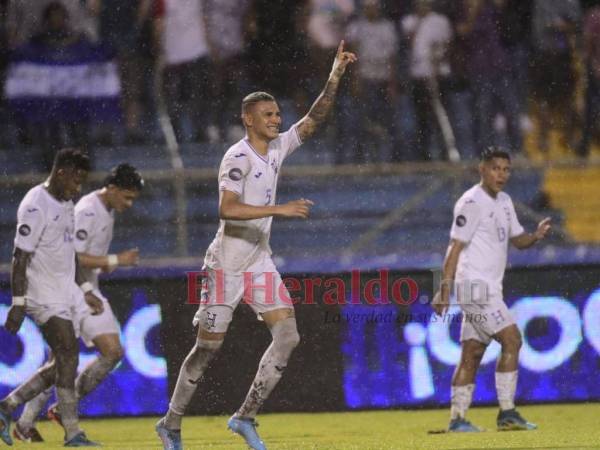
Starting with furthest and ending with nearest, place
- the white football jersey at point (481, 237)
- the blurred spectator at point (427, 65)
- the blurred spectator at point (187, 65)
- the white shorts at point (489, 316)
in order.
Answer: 1. the blurred spectator at point (187, 65)
2. the blurred spectator at point (427, 65)
3. the white football jersey at point (481, 237)
4. the white shorts at point (489, 316)

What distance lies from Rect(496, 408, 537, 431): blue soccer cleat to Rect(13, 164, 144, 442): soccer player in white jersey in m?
3.04

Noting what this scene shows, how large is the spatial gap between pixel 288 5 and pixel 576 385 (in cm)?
573

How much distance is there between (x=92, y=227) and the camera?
1049 centimetres

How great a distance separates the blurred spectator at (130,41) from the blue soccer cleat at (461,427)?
5894 mm

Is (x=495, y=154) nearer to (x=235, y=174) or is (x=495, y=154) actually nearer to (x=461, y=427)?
(x=461, y=427)

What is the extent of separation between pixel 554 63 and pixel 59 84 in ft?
18.0

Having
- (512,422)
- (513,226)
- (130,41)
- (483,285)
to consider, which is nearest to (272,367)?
(512,422)

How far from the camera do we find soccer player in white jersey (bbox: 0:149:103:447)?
911 centimetres

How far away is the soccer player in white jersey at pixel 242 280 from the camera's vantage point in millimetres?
7613

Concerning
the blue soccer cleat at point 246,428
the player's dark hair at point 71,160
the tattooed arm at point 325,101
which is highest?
the tattooed arm at point 325,101

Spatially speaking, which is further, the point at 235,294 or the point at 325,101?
the point at 325,101

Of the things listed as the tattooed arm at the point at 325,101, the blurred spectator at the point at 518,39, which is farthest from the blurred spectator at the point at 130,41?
the tattooed arm at the point at 325,101

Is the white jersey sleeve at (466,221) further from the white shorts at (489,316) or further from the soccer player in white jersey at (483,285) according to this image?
the white shorts at (489,316)

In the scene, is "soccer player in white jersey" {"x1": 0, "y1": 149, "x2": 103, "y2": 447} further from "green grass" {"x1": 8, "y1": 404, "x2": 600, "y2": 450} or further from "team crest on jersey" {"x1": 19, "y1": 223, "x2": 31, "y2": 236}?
"green grass" {"x1": 8, "y1": 404, "x2": 600, "y2": 450}
